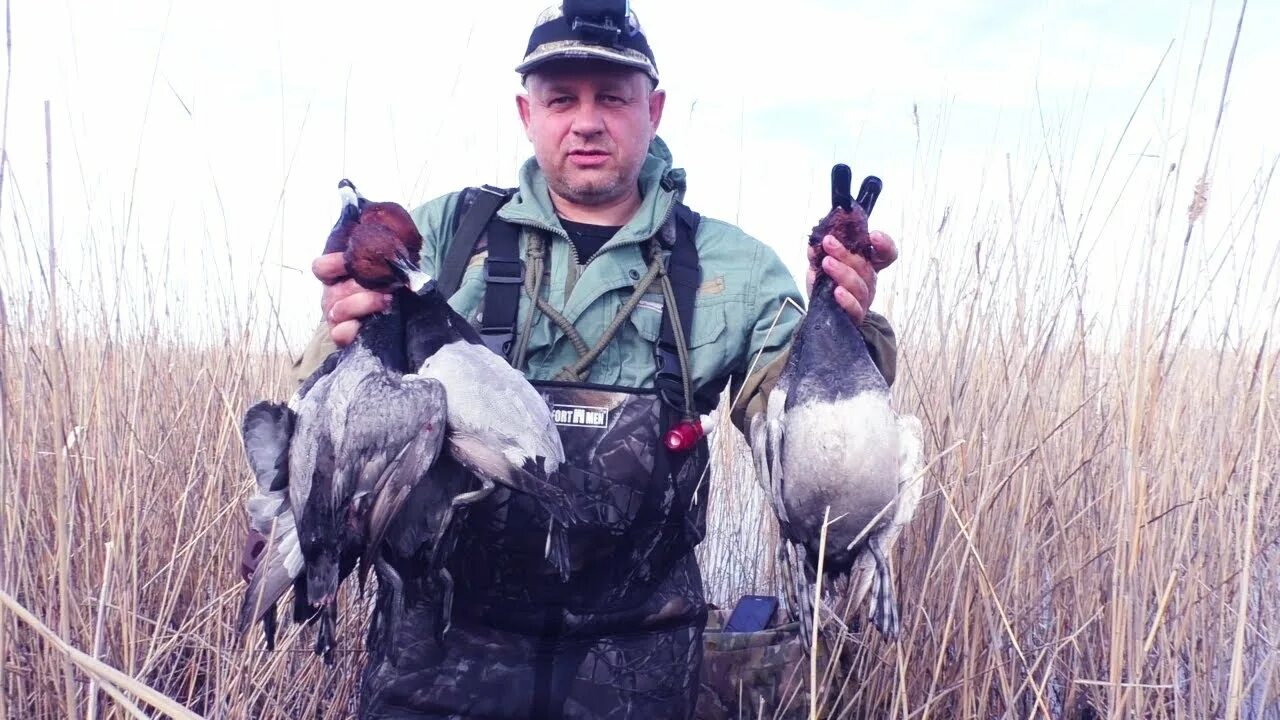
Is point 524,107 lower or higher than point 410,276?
higher

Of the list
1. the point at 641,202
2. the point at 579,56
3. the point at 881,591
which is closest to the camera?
the point at 881,591

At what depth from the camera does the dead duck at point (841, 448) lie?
89.7 inches

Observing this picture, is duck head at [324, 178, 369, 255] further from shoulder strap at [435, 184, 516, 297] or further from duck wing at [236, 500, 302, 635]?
duck wing at [236, 500, 302, 635]


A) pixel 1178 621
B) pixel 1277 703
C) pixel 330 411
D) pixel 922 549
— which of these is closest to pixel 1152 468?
pixel 1178 621

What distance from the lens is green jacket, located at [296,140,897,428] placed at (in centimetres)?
279

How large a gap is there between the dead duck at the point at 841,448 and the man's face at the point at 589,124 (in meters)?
0.81

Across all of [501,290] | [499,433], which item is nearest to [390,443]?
[499,433]

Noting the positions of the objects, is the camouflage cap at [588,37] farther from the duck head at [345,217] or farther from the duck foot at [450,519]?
the duck foot at [450,519]

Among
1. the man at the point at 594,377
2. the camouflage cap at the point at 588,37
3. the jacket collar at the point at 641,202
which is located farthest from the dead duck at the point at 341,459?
the camouflage cap at the point at 588,37

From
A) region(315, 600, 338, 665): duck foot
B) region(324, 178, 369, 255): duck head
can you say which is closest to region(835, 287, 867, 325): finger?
region(324, 178, 369, 255): duck head

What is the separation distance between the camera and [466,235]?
2822 mm

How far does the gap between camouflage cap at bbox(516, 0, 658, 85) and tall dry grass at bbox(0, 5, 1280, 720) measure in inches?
59.2

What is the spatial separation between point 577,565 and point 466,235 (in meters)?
1.16

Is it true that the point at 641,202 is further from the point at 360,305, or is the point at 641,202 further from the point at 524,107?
the point at 360,305
